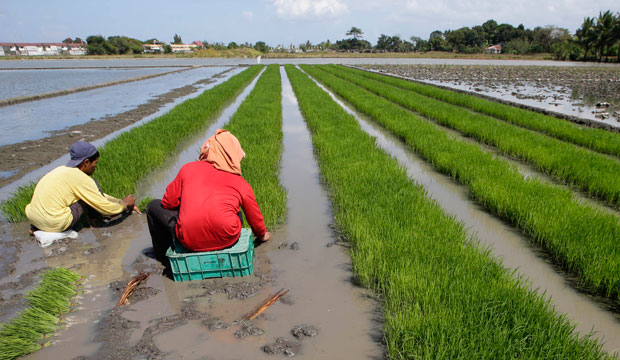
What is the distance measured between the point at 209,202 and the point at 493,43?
271 feet

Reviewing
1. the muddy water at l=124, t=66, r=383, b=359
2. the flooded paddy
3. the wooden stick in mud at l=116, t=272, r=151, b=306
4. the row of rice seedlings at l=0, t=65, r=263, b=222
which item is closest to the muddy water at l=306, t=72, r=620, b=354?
the muddy water at l=124, t=66, r=383, b=359

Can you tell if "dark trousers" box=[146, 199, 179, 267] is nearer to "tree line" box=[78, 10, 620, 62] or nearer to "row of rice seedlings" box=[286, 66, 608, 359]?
"row of rice seedlings" box=[286, 66, 608, 359]

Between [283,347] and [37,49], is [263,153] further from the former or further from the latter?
[37,49]

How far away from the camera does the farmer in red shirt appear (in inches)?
84.1

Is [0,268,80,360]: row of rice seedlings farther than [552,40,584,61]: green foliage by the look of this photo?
No

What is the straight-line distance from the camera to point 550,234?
2.64 m

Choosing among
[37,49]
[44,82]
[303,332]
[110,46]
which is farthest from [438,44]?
[37,49]

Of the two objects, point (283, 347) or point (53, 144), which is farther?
point (53, 144)

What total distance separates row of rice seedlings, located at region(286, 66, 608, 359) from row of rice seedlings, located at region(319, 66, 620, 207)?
5.82 feet

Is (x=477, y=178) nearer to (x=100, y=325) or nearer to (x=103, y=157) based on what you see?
(x=100, y=325)

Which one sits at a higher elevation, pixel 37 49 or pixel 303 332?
pixel 37 49

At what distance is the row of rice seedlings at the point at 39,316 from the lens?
1744 mm

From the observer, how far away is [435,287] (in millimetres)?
1979

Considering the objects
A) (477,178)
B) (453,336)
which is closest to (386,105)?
(477,178)
